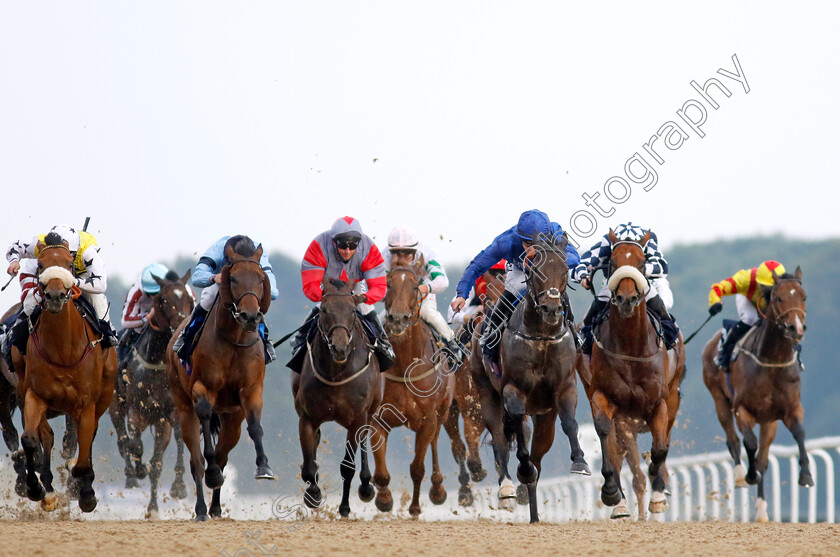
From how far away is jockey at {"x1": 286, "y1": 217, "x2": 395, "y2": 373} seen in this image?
10219mm

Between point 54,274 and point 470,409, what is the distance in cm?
523

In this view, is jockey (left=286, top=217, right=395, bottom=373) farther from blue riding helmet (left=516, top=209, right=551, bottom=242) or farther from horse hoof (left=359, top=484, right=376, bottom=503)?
blue riding helmet (left=516, top=209, right=551, bottom=242)

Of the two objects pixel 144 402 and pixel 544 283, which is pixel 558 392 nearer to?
pixel 544 283

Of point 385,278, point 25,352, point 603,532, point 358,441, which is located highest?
point 385,278

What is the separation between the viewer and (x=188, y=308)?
41.2 feet

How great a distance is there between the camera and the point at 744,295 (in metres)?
13.3

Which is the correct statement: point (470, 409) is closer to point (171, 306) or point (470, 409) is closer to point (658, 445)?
point (658, 445)

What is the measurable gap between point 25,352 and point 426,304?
3842mm

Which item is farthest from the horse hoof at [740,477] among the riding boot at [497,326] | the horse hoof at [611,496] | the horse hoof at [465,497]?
the riding boot at [497,326]

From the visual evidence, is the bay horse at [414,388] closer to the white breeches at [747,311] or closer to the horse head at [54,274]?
the horse head at [54,274]

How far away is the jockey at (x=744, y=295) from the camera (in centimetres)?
1280

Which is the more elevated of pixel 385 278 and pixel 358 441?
pixel 385 278

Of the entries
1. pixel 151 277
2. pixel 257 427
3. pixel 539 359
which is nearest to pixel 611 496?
pixel 539 359

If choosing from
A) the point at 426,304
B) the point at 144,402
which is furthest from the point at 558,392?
the point at 144,402
